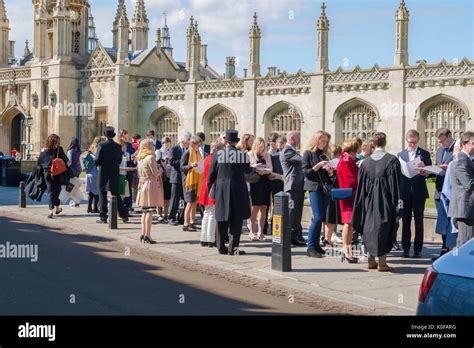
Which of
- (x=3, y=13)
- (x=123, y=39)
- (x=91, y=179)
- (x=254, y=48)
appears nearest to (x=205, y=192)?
(x=91, y=179)

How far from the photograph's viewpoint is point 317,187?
11148 mm

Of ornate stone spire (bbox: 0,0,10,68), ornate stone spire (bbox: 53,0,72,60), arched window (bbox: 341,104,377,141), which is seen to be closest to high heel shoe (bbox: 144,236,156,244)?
arched window (bbox: 341,104,377,141)

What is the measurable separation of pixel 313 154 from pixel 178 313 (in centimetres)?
468

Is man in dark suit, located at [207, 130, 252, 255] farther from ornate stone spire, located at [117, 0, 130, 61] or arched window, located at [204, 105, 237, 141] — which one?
ornate stone spire, located at [117, 0, 130, 61]

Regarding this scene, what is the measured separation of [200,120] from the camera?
38375mm

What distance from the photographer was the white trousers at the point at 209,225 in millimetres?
11906

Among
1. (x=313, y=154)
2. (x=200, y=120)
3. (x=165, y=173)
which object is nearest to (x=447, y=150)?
(x=313, y=154)

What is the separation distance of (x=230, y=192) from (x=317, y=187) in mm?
1355

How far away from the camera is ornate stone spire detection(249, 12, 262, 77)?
35438 millimetres

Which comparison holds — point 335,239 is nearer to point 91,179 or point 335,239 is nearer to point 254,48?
point 91,179

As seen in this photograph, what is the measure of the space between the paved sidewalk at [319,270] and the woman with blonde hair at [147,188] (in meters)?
0.33

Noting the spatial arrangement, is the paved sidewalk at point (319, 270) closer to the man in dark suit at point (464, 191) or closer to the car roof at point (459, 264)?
the man in dark suit at point (464, 191)

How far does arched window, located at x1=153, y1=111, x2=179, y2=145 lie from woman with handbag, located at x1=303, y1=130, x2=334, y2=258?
29224 millimetres
